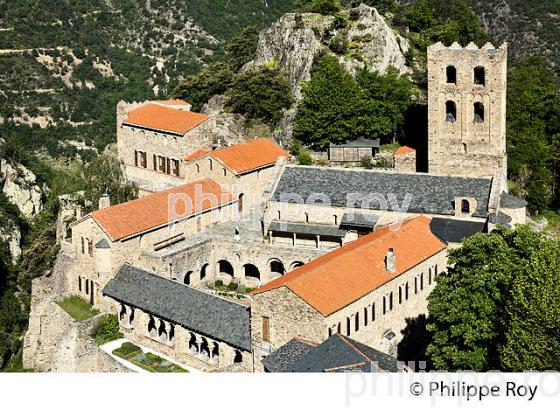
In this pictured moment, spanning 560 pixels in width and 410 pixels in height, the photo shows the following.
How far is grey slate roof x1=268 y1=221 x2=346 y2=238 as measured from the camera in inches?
2415

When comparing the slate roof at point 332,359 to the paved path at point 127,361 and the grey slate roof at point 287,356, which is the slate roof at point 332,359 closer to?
the grey slate roof at point 287,356

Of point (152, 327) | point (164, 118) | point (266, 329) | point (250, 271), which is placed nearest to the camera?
point (266, 329)

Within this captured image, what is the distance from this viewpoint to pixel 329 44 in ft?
284

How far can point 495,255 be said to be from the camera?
1763 inches

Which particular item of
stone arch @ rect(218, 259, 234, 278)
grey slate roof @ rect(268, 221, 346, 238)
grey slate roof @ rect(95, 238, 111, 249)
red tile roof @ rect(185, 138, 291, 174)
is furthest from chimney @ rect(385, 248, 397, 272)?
red tile roof @ rect(185, 138, 291, 174)

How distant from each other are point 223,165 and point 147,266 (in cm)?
1191

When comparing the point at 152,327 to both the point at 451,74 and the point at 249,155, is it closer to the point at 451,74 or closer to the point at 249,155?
the point at 249,155

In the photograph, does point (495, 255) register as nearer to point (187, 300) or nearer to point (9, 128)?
point (187, 300)

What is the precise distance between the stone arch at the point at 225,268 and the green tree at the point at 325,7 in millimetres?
38500

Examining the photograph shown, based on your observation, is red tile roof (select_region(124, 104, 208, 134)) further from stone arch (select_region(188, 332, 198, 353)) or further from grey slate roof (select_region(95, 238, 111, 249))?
stone arch (select_region(188, 332, 198, 353))

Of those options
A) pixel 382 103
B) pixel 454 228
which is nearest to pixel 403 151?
pixel 382 103

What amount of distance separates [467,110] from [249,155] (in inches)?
686

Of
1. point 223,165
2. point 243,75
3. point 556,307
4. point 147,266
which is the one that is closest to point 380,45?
point 243,75

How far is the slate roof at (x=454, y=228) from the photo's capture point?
57594 millimetres
